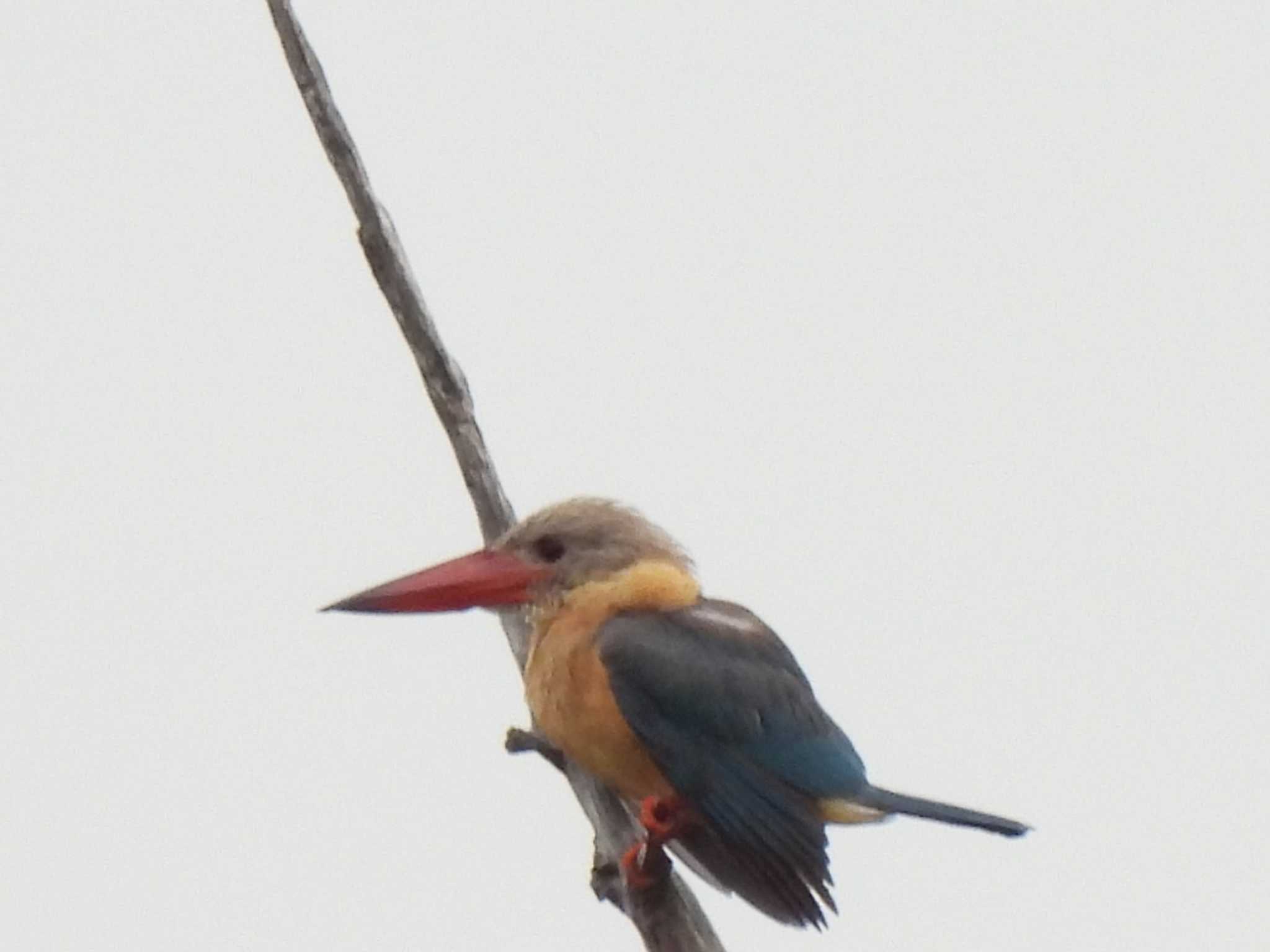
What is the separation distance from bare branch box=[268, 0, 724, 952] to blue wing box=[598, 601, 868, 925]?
0.15 meters

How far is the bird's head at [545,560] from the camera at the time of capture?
4.18 metres

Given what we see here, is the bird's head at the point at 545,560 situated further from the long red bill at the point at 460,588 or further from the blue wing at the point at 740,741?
the blue wing at the point at 740,741

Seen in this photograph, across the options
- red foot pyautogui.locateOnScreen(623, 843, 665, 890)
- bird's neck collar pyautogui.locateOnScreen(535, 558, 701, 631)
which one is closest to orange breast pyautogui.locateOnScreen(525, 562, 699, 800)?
bird's neck collar pyautogui.locateOnScreen(535, 558, 701, 631)

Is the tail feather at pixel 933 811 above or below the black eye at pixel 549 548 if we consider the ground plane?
below

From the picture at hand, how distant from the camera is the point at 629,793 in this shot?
3.98 m

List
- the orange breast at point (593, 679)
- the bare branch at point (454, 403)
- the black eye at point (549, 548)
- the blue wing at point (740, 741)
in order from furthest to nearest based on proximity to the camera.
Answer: the black eye at point (549, 548) < the orange breast at point (593, 679) < the blue wing at point (740, 741) < the bare branch at point (454, 403)

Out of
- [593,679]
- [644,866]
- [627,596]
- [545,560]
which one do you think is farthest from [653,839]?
[545,560]

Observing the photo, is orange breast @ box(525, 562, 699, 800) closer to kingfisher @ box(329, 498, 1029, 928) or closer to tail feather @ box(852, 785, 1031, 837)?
kingfisher @ box(329, 498, 1029, 928)

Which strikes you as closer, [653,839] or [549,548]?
[653,839]

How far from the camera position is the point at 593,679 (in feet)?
13.4

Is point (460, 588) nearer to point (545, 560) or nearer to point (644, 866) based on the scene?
point (545, 560)

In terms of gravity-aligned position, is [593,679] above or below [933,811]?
above

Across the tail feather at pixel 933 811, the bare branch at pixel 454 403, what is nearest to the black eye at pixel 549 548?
the bare branch at pixel 454 403

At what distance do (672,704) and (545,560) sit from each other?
54cm
